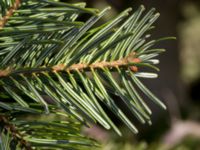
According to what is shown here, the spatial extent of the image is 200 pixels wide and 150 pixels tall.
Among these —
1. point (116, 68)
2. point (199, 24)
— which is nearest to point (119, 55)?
point (116, 68)

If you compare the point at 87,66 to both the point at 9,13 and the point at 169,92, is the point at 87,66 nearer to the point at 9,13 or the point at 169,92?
the point at 9,13

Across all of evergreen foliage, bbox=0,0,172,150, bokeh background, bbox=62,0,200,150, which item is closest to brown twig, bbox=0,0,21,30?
evergreen foliage, bbox=0,0,172,150

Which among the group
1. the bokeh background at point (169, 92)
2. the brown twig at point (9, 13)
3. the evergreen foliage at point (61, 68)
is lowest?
the bokeh background at point (169, 92)

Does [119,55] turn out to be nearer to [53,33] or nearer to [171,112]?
[53,33]

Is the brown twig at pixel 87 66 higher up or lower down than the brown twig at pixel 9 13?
lower down

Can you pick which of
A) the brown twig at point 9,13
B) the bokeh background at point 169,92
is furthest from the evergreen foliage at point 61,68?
the bokeh background at point 169,92

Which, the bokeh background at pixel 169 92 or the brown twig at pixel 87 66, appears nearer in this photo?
the brown twig at pixel 87 66

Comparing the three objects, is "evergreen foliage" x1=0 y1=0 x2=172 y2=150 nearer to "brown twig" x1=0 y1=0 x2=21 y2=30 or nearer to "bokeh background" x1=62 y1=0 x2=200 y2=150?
"brown twig" x1=0 y1=0 x2=21 y2=30

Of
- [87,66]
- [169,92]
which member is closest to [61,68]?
[87,66]

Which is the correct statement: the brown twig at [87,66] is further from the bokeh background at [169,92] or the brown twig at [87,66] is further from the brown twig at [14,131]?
the bokeh background at [169,92]
